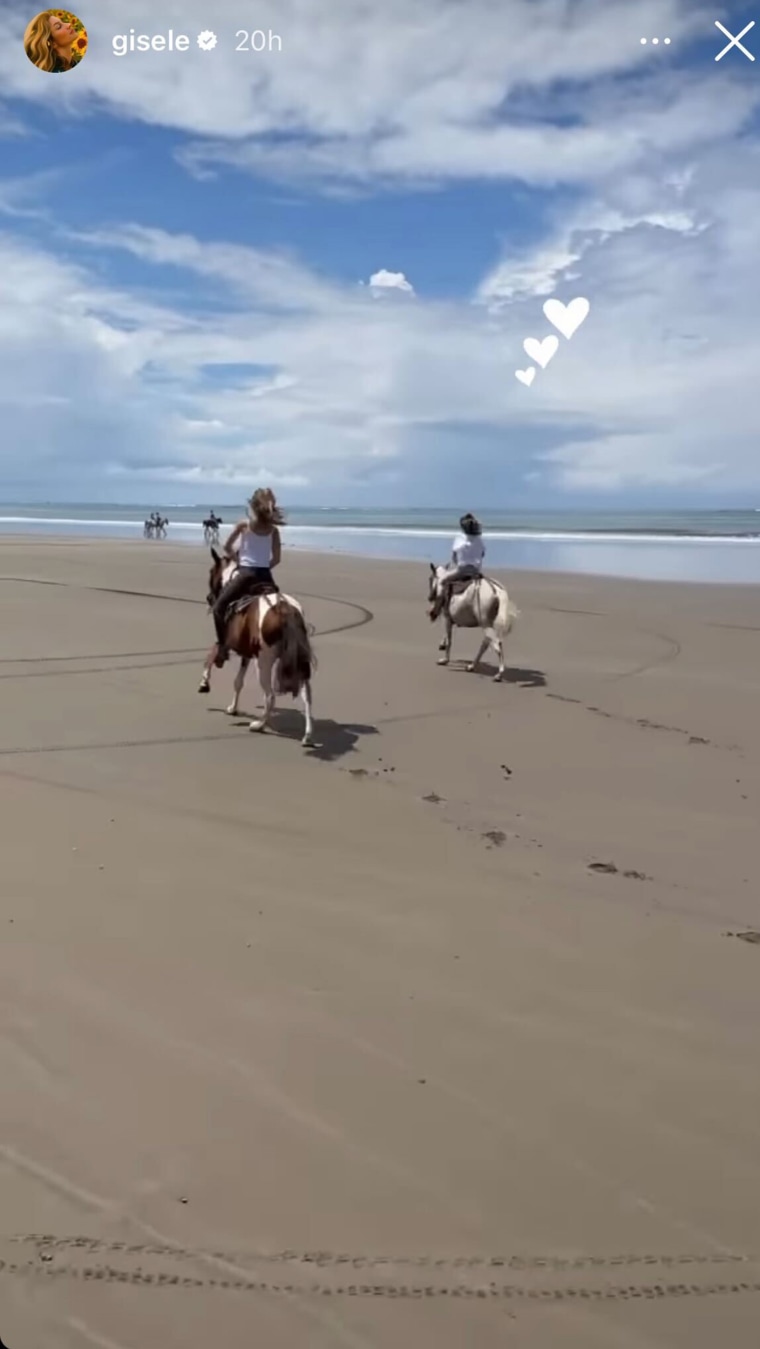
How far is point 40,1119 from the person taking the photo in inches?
132

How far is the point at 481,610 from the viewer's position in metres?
12.4

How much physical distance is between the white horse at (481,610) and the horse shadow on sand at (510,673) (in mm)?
83

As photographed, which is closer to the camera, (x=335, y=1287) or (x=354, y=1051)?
(x=335, y=1287)

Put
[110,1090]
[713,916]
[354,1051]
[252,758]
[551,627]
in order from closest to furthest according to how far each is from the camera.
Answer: [110,1090] < [354,1051] < [713,916] < [252,758] < [551,627]

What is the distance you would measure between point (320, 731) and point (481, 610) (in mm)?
3757

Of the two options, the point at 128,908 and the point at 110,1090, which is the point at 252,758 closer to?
the point at 128,908

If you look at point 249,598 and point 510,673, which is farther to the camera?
point 510,673

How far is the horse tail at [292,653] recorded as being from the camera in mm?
8594

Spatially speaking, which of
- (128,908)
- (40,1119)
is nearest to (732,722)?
(128,908)

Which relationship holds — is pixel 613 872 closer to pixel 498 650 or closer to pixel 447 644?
pixel 498 650

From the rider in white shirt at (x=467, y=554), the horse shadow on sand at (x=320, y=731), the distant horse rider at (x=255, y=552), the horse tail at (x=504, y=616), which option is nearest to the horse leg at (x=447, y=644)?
the rider in white shirt at (x=467, y=554)

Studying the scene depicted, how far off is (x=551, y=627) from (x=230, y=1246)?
14.8 metres

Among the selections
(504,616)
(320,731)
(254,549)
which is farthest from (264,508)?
(504,616)

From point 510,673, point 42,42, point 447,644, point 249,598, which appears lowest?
point 510,673
